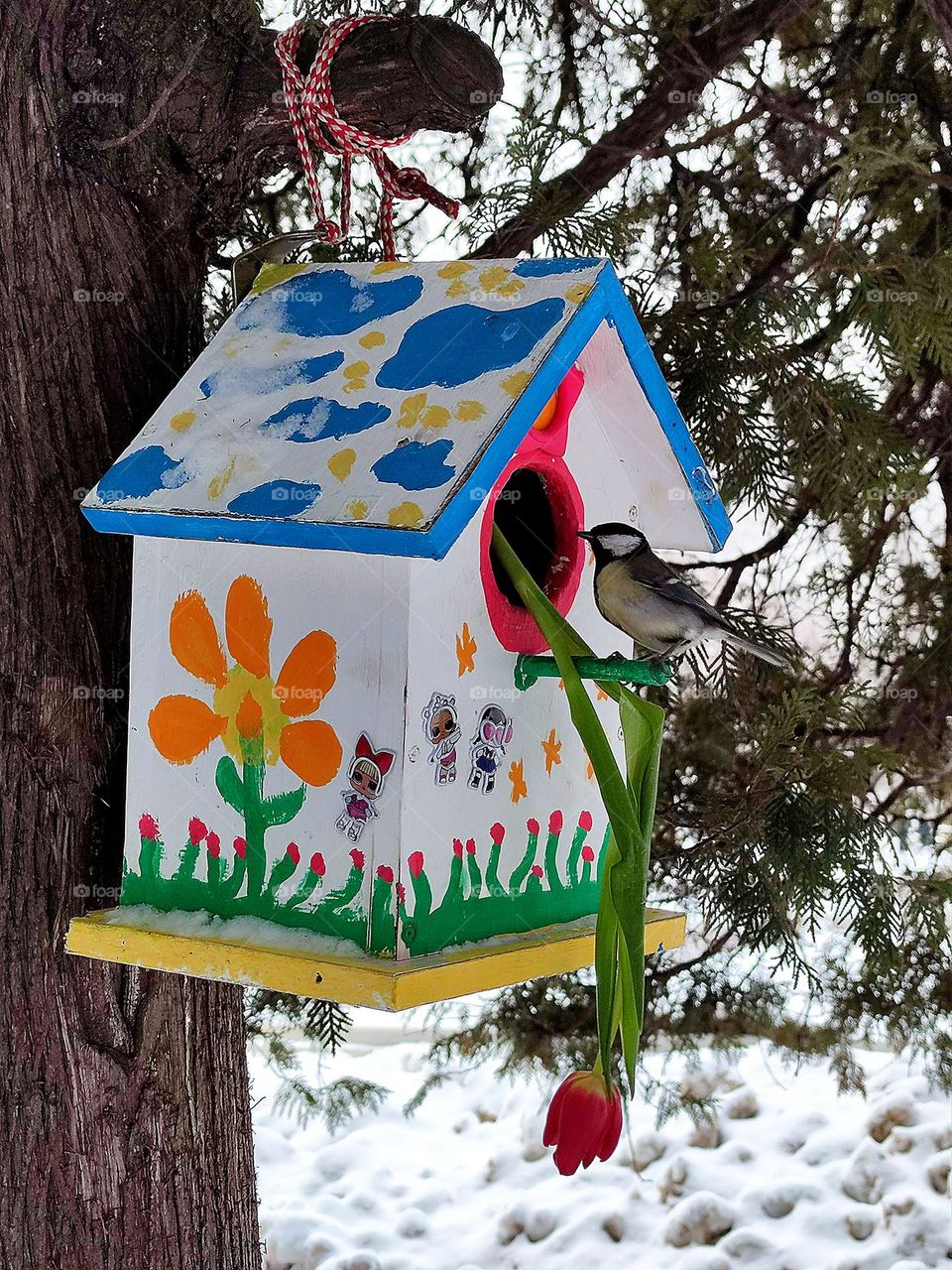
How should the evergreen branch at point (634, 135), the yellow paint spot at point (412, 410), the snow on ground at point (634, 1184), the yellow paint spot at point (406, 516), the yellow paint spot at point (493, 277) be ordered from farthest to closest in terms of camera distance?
1. the snow on ground at point (634, 1184)
2. the evergreen branch at point (634, 135)
3. the yellow paint spot at point (493, 277)
4. the yellow paint spot at point (412, 410)
5. the yellow paint spot at point (406, 516)

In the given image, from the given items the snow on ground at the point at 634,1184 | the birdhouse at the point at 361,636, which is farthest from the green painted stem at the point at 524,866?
the snow on ground at the point at 634,1184

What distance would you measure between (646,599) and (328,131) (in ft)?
1.73

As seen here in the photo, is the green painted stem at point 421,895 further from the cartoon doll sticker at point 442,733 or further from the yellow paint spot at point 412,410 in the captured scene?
the yellow paint spot at point 412,410

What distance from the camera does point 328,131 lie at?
4.05 feet

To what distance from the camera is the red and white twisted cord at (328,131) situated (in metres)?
1.20

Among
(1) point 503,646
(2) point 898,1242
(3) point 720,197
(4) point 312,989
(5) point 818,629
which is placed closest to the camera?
(4) point 312,989

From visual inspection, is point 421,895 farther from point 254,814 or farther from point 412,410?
point 412,410

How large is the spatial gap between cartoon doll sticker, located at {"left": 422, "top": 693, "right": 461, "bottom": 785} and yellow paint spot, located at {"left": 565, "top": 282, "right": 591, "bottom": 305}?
34 cm

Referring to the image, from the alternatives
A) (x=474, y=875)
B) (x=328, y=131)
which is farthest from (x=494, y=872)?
(x=328, y=131)

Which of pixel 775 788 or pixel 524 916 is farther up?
pixel 775 788

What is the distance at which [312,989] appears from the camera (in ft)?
3.27

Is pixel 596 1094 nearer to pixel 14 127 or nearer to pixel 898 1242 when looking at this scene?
pixel 14 127

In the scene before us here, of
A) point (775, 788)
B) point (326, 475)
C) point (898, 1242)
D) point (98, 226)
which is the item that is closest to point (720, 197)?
point (775, 788)

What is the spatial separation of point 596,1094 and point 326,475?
0.52 metres
